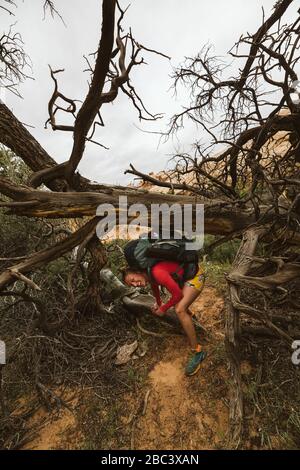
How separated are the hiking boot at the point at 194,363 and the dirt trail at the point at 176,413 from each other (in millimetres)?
70

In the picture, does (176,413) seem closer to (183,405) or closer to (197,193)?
(183,405)

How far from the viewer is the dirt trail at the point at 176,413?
300 cm

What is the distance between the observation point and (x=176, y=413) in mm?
3209

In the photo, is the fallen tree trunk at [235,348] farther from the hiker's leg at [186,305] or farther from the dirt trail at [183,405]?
the hiker's leg at [186,305]

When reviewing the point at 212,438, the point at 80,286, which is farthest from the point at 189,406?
the point at 80,286

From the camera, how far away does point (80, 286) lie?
5.05m

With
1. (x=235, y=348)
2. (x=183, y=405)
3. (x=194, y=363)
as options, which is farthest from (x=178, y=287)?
(x=183, y=405)

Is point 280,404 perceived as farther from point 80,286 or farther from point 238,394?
point 80,286

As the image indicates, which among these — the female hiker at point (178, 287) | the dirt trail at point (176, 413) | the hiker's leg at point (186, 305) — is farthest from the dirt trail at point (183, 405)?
the hiker's leg at point (186, 305)

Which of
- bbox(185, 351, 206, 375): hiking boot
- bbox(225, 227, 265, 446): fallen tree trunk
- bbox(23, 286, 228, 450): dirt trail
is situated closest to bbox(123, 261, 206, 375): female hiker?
bbox(185, 351, 206, 375): hiking boot

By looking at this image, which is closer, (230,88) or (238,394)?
(238,394)

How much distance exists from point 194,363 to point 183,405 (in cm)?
45

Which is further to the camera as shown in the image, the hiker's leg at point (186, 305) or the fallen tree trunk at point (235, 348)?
the hiker's leg at point (186, 305)

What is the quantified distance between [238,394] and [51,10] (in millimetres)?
3903
